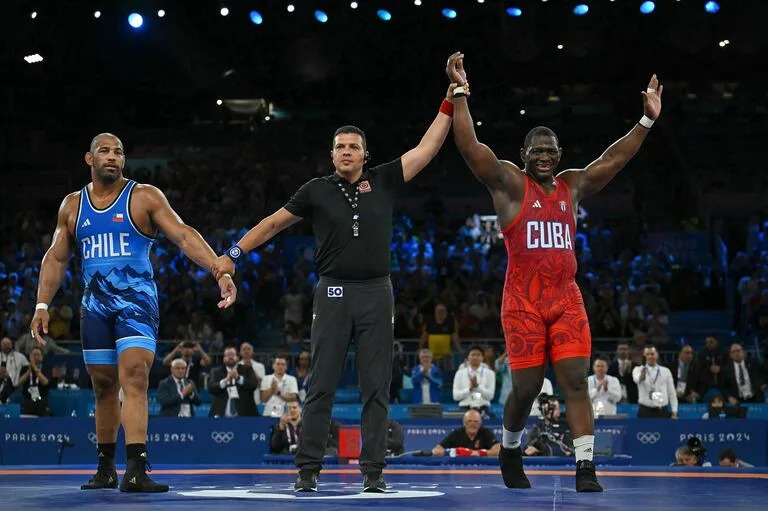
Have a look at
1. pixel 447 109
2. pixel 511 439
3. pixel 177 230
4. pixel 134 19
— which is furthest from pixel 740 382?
pixel 134 19

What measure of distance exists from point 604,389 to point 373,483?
7.47m

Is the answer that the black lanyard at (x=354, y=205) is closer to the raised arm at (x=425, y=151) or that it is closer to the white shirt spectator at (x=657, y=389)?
the raised arm at (x=425, y=151)

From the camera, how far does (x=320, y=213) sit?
5.63m

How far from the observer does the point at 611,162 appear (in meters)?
5.97

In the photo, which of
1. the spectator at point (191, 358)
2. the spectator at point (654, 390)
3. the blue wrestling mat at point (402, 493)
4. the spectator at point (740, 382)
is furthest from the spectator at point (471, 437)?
the blue wrestling mat at point (402, 493)

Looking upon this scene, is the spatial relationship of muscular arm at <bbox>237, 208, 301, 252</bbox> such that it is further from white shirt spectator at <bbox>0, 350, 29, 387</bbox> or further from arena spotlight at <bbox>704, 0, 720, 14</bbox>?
arena spotlight at <bbox>704, 0, 720, 14</bbox>

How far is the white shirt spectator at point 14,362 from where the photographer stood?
14016 mm

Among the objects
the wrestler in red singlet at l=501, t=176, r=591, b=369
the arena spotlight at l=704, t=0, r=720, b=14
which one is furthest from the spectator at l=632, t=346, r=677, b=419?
the arena spotlight at l=704, t=0, r=720, b=14

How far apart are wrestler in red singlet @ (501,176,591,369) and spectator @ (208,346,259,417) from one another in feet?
24.7

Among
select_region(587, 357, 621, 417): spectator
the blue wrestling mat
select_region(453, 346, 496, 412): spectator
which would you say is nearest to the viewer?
the blue wrestling mat

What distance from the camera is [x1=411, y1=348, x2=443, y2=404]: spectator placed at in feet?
43.7

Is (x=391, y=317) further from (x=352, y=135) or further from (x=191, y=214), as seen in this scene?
(x=191, y=214)

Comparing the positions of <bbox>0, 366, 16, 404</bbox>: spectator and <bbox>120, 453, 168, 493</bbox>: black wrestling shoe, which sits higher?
<bbox>0, 366, 16, 404</bbox>: spectator

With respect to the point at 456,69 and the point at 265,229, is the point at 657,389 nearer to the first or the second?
the point at 456,69
